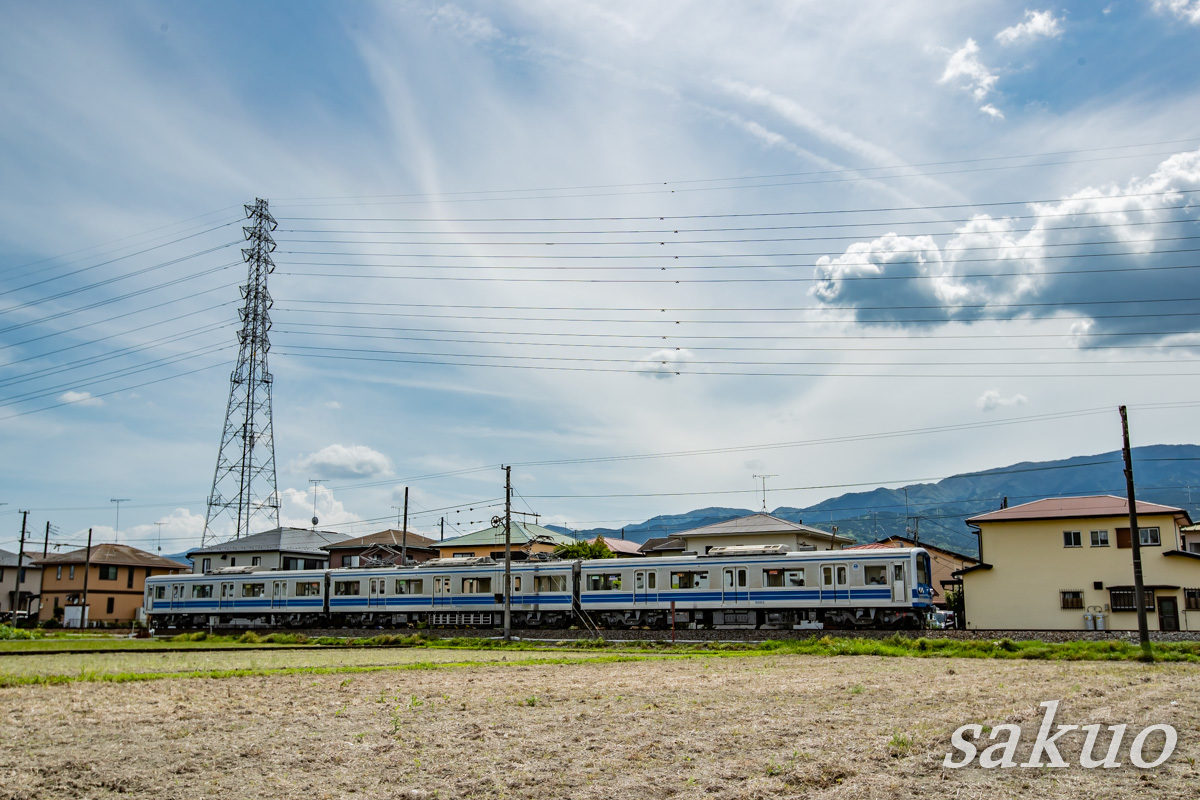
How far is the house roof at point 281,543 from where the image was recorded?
60.6 metres

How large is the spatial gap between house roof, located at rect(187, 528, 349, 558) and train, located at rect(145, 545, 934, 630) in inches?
485

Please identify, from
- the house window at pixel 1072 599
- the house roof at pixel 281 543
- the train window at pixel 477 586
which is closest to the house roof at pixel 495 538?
the house roof at pixel 281 543

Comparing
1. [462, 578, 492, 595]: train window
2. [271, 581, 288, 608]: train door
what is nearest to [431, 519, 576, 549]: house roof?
[271, 581, 288, 608]: train door

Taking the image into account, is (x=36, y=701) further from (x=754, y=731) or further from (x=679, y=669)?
(x=679, y=669)

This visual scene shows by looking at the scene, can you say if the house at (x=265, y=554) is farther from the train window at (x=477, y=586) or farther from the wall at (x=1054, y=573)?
the wall at (x=1054, y=573)

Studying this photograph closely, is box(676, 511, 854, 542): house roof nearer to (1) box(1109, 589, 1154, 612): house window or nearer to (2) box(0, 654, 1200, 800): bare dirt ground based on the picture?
(1) box(1109, 589, 1154, 612): house window

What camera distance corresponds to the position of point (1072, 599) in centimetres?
3381

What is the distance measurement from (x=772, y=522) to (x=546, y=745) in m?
45.0

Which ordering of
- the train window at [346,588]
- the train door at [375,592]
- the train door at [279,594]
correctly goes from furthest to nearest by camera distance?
the train door at [279,594] → the train window at [346,588] → the train door at [375,592]

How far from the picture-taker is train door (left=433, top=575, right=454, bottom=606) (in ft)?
127

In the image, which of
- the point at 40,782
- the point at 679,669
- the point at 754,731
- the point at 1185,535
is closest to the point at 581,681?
the point at 679,669

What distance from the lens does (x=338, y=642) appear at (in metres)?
31.3

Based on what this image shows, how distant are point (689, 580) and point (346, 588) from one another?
17.2 metres

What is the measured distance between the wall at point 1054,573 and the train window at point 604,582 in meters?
13.5
